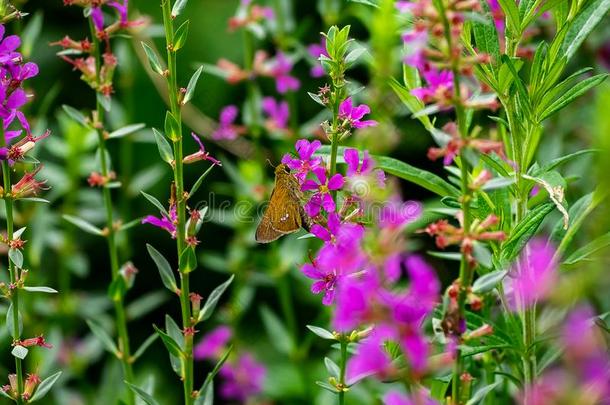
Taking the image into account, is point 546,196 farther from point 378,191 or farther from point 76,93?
point 76,93

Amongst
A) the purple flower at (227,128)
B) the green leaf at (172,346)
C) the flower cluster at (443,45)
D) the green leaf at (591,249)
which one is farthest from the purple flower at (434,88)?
the purple flower at (227,128)

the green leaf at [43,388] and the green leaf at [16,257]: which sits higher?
the green leaf at [16,257]

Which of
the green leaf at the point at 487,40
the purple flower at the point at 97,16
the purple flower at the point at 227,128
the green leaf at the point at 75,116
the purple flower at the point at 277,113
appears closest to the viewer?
the green leaf at the point at 487,40

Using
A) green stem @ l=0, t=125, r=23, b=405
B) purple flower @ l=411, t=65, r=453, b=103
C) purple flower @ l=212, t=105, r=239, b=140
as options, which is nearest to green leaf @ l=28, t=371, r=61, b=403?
green stem @ l=0, t=125, r=23, b=405

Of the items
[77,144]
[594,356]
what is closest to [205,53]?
[77,144]

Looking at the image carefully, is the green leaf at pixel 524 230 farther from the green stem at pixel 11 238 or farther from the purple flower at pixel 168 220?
the green stem at pixel 11 238

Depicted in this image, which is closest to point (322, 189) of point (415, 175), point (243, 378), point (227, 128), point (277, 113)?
point (415, 175)

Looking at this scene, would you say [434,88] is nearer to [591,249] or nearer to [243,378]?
[591,249]
